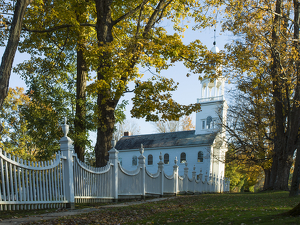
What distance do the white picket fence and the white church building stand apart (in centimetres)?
2721

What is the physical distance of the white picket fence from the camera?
675 cm

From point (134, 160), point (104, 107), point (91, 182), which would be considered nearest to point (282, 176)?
point (104, 107)

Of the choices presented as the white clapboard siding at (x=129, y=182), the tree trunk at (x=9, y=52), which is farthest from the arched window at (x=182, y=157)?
the tree trunk at (x=9, y=52)

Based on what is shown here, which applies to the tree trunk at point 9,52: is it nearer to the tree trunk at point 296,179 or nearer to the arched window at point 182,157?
the tree trunk at point 296,179

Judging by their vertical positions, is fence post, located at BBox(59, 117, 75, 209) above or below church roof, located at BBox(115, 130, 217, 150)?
above

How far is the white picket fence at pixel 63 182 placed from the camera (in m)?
6.75

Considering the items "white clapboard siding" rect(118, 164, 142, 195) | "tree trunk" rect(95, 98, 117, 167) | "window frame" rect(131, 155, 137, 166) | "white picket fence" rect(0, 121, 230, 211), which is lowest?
"window frame" rect(131, 155, 137, 166)

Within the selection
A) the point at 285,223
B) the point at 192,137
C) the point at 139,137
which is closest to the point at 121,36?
the point at 285,223

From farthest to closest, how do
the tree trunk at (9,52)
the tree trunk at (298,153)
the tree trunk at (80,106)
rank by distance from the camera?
the tree trunk at (80,106)
the tree trunk at (298,153)
the tree trunk at (9,52)

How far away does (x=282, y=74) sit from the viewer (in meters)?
15.7

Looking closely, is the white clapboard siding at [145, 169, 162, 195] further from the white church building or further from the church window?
the church window

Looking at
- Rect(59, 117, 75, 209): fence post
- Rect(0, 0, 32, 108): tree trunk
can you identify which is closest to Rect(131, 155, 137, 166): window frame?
Rect(59, 117, 75, 209): fence post

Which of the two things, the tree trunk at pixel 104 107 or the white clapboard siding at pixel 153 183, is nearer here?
the tree trunk at pixel 104 107

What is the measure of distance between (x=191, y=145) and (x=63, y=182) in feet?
110
